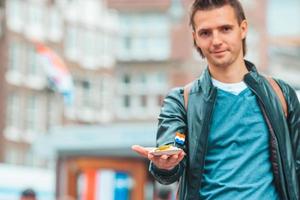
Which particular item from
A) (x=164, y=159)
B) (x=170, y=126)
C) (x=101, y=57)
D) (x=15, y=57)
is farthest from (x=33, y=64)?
(x=164, y=159)

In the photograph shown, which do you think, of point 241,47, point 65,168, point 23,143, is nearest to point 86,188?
point 65,168

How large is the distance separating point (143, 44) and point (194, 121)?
62.2 metres

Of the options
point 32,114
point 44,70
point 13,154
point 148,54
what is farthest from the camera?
point 148,54

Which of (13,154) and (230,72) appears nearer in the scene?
(230,72)

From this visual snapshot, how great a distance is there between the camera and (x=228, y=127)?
368cm

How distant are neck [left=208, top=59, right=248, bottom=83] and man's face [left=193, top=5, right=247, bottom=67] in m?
0.02

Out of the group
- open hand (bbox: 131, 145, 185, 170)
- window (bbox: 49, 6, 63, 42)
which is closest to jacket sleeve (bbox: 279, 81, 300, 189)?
open hand (bbox: 131, 145, 185, 170)

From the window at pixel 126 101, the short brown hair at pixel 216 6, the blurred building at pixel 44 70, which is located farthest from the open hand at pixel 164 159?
the window at pixel 126 101

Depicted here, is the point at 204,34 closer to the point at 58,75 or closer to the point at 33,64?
the point at 58,75

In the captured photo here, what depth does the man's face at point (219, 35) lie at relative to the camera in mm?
3703

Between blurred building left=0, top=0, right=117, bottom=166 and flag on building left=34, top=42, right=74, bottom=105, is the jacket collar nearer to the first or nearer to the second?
flag on building left=34, top=42, right=74, bottom=105

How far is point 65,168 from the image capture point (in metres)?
24.0

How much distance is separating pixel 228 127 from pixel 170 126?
0.67ft

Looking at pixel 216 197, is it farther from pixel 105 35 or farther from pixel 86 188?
pixel 105 35
